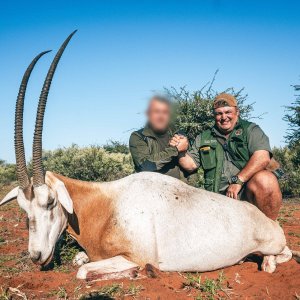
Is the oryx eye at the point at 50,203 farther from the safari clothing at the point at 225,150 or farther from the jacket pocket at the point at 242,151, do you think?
the jacket pocket at the point at 242,151

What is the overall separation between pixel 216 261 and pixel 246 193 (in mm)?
1261

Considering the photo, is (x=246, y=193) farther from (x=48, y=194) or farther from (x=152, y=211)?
(x=48, y=194)

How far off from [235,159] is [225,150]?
0.21 m

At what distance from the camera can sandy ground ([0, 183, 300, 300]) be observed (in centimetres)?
325

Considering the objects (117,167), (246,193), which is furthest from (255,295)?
(117,167)

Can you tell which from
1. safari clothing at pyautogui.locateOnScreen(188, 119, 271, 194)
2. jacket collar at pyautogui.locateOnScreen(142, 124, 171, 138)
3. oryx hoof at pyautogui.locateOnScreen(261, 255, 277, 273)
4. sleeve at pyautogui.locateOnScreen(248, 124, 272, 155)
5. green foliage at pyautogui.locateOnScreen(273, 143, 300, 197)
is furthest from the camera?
green foliage at pyautogui.locateOnScreen(273, 143, 300, 197)

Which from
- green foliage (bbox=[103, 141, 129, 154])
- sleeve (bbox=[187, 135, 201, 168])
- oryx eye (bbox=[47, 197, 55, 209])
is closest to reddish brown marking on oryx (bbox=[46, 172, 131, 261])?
oryx eye (bbox=[47, 197, 55, 209])

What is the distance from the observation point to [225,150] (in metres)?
5.45

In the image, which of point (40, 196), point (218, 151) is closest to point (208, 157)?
point (218, 151)

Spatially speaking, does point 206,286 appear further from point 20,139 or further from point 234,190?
point 20,139

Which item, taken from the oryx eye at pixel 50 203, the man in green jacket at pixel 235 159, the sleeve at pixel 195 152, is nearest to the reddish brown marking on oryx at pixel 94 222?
the oryx eye at pixel 50 203

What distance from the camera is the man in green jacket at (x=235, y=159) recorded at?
4703 millimetres

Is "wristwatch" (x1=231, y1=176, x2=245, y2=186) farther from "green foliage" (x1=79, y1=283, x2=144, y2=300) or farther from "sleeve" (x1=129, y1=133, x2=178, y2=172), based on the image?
"green foliage" (x1=79, y1=283, x2=144, y2=300)

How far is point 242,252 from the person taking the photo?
4141mm
